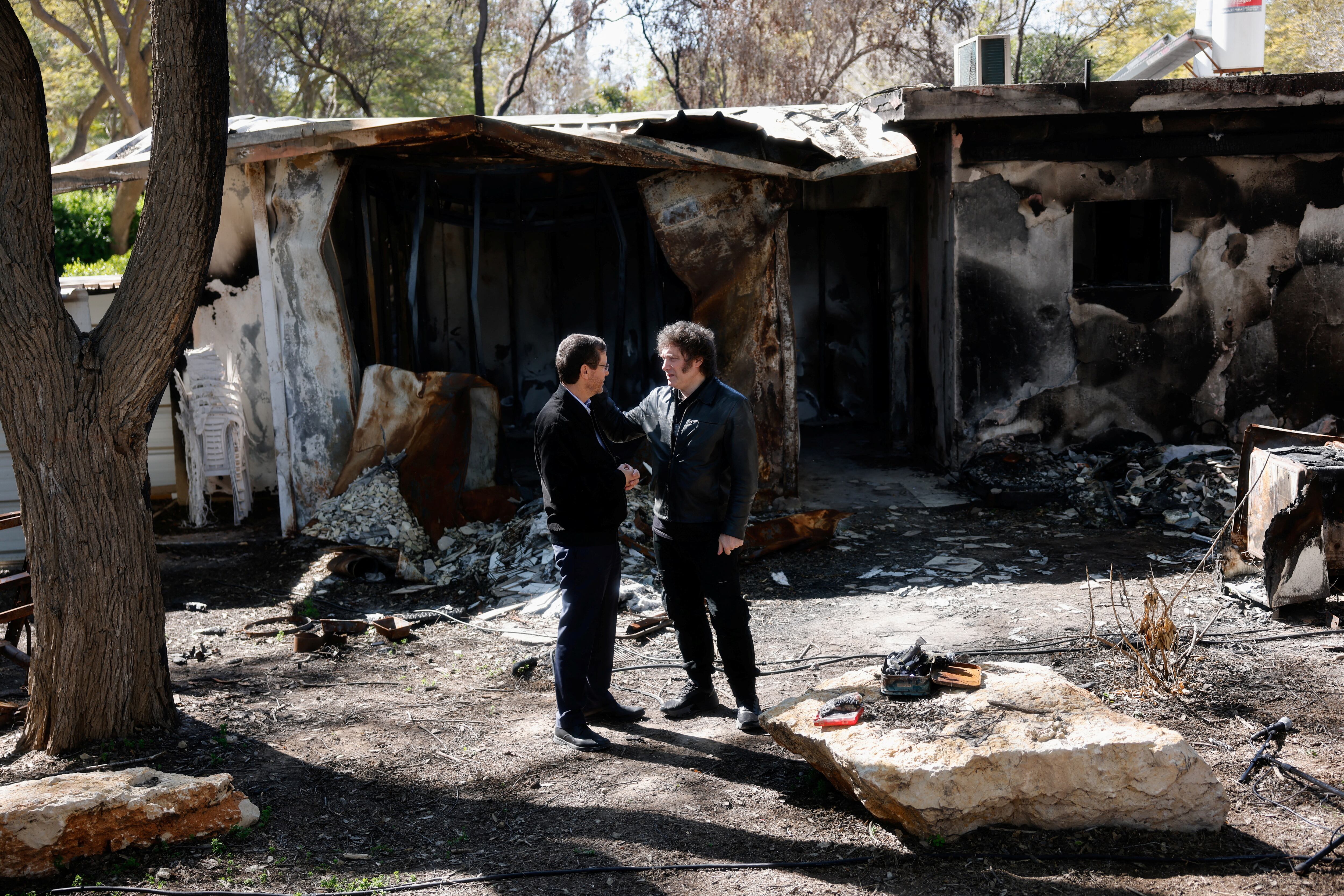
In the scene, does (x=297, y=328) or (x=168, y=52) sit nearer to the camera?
(x=168, y=52)

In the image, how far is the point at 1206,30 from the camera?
10555 mm

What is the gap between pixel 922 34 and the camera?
23.1 metres

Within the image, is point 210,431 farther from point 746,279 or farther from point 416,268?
point 746,279

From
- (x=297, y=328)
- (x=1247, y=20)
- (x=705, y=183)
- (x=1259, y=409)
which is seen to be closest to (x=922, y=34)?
(x=1247, y=20)

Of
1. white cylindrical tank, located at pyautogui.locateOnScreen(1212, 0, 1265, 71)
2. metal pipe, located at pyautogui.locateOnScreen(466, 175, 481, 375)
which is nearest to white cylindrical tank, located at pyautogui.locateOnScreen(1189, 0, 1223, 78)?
white cylindrical tank, located at pyautogui.locateOnScreen(1212, 0, 1265, 71)

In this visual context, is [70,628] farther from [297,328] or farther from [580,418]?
[297,328]

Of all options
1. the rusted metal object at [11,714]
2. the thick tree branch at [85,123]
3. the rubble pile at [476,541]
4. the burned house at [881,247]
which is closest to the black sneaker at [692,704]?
the rubble pile at [476,541]

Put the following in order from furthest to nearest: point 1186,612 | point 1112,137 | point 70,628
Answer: point 1112,137, point 1186,612, point 70,628

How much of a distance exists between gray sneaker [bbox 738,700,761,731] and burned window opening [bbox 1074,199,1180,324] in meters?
6.52

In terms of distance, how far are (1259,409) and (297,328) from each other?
859 cm

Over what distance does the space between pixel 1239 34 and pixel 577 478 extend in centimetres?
935

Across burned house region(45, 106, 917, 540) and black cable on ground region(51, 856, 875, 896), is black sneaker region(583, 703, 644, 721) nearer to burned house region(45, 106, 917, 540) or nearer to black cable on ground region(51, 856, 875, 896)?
black cable on ground region(51, 856, 875, 896)

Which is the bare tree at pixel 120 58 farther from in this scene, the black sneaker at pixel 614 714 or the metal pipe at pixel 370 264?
the black sneaker at pixel 614 714

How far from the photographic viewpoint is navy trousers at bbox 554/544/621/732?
4.41 m
